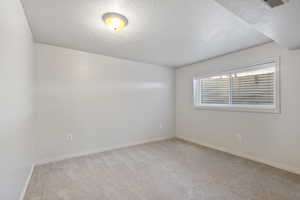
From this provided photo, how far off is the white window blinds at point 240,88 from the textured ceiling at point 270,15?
970mm

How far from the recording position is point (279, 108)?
237cm

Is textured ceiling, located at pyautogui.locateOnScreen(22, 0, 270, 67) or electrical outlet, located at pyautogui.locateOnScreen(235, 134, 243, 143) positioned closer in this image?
textured ceiling, located at pyautogui.locateOnScreen(22, 0, 270, 67)

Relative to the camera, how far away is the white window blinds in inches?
102

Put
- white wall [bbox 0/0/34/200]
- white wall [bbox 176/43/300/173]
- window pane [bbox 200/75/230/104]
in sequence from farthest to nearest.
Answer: window pane [bbox 200/75/230/104]
white wall [bbox 176/43/300/173]
white wall [bbox 0/0/34/200]

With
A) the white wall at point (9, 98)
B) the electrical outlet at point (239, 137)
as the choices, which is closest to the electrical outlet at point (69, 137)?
the white wall at point (9, 98)

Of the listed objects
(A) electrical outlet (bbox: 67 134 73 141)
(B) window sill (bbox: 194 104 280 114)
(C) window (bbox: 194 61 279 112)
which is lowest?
(A) electrical outlet (bbox: 67 134 73 141)

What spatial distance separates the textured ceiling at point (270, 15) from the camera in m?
1.18

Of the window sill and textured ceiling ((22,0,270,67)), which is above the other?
textured ceiling ((22,0,270,67))

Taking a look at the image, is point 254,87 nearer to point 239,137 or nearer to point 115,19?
point 239,137

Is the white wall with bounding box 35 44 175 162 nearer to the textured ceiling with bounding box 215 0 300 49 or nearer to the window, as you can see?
the window

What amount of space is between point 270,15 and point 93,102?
3122 millimetres

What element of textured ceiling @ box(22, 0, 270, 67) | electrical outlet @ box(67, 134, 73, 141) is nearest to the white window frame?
textured ceiling @ box(22, 0, 270, 67)

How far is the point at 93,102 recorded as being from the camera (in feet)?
10.3

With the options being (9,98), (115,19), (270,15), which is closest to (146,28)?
(115,19)
